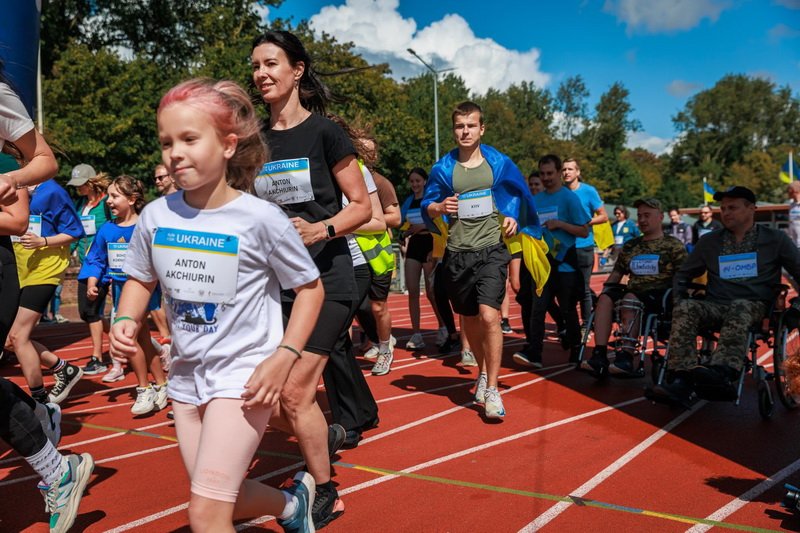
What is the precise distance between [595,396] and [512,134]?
2308 inches

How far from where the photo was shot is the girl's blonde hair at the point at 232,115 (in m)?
2.46

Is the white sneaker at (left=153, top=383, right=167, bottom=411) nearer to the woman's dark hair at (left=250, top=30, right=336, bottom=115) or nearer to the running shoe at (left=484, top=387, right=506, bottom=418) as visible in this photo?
the running shoe at (left=484, top=387, right=506, bottom=418)

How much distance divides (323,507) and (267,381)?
1156mm

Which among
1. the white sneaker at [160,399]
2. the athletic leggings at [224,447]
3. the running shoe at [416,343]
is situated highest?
the athletic leggings at [224,447]

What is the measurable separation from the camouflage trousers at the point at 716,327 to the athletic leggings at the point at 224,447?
3849mm

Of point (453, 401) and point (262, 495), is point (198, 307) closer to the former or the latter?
point (262, 495)

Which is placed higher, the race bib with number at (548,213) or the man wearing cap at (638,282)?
the race bib with number at (548,213)

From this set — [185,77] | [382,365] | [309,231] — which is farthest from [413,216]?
[185,77]

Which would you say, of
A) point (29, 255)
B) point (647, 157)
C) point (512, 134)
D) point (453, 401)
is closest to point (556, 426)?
point (453, 401)

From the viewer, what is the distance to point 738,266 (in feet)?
19.0

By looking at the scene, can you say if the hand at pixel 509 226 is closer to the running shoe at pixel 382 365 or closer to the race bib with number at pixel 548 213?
the running shoe at pixel 382 365

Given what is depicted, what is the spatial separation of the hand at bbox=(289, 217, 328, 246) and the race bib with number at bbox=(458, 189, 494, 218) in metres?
2.38

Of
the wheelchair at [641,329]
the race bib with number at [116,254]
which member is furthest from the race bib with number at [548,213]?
the race bib with number at [116,254]

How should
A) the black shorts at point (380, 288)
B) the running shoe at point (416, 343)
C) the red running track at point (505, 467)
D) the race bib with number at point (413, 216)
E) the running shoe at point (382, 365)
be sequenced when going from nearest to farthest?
the red running track at point (505, 467) < the black shorts at point (380, 288) < the running shoe at point (382, 365) < the running shoe at point (416, 343) < the race bib with number at point (413, 216)
